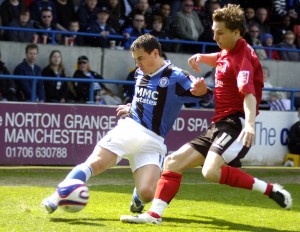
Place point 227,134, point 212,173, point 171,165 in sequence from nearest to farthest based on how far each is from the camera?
1. point 212,173
2. point 227,134
3. point 171,165

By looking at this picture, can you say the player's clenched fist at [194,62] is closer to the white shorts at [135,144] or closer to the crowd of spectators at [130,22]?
the white shorts at [135,144]

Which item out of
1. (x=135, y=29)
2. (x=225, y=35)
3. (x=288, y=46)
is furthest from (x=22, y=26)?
(x=225, y=35)

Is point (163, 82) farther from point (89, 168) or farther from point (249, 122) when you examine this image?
point (249, 122)

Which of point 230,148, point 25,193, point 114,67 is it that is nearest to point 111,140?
point 230,148

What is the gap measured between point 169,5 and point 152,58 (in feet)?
33.1

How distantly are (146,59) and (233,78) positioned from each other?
90 centimetres

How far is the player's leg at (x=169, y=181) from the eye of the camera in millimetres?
8391

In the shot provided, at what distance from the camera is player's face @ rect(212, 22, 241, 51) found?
841 cm

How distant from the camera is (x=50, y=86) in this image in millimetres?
15023

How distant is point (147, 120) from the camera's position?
8.85 metres

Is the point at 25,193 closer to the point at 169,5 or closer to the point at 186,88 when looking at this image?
the point at 186,88

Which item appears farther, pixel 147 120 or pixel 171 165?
pixel 147 120

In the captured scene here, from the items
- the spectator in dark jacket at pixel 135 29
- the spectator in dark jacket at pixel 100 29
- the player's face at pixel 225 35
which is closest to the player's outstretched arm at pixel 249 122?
the player's face at pixel 225 35

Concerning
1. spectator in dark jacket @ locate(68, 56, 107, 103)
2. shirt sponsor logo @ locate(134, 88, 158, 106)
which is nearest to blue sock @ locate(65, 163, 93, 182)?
shirt sponsor logo @ locate(134, 88, 158, 106)
